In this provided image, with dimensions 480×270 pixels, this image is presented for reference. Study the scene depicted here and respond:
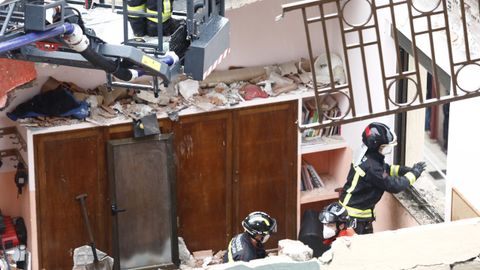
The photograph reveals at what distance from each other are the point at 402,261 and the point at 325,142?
4298mm

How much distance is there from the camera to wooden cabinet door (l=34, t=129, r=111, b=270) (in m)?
12.6

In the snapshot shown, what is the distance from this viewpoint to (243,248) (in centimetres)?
1115

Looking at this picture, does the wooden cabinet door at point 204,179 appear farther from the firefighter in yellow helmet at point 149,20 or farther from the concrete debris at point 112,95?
the firefighter in yellow helmet at point 149,20

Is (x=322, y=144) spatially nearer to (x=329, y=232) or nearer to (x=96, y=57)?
(x=329, y=232)

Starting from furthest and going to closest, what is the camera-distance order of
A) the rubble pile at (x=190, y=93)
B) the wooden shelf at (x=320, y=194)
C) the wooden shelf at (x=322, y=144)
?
the wooden shelf at (x=320, y=194), the wooden shelf at (x=322, y=144), the rubble pile at (x=190, y=93)

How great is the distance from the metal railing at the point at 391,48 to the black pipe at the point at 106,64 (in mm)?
1495

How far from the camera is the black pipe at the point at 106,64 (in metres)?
8.91

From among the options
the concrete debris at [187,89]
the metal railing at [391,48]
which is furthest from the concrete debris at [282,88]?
the concrete debris at [187,89]

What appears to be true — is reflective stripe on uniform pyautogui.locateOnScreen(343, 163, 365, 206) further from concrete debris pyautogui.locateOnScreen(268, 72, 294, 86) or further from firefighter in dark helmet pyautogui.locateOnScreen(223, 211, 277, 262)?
concrete debris pyautogui.locateOnScreen(268, 72, 294, 86)

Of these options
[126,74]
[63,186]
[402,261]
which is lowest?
[402,261]

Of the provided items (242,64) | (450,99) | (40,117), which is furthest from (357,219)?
(450,99)

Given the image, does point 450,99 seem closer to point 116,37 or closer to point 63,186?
point 116,37

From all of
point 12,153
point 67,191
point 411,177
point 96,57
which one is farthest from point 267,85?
point 96,57

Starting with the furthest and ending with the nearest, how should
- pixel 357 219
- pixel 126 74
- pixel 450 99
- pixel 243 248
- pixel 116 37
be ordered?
pixel 357 219 → pixel 243 248 → pixel 116 37 → pixel 126 74 → pixel 450 99
